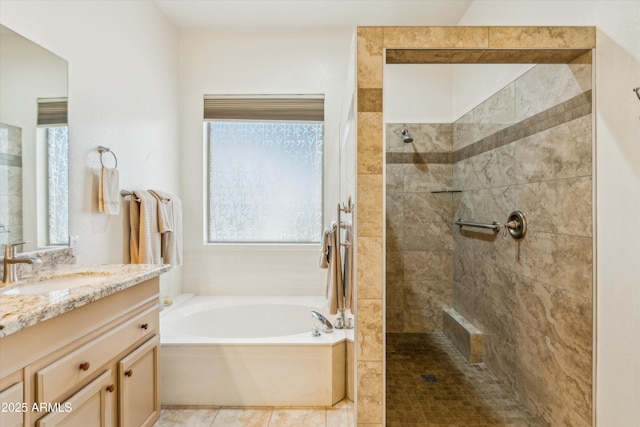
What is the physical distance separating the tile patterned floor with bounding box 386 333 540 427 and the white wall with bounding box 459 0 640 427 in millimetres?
397

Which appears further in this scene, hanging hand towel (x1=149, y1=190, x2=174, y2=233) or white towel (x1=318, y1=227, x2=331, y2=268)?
hanging hand towel (x1=149, y1=190, x2=174, y2=233)

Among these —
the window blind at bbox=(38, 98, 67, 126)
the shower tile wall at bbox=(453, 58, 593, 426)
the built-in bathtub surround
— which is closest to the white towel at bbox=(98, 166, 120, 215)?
the window blind at bbox=(38, 98, 67, 126)

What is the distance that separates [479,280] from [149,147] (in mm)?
2410

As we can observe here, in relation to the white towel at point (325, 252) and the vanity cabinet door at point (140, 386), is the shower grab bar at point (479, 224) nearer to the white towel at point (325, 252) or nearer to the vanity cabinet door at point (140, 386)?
the white towel at point (325, 252)

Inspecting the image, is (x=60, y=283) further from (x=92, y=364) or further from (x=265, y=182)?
(x=265, y=182)

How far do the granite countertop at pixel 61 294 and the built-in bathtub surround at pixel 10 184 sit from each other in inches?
8.5

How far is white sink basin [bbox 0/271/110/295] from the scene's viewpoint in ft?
4.09

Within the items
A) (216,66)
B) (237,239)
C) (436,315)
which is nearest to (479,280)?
(436,315)

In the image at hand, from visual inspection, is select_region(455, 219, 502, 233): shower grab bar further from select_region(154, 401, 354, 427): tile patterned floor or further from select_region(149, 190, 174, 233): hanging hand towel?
select_region(149, 190, 174, 233): hanging hand towel

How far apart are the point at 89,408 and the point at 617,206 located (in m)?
2.08

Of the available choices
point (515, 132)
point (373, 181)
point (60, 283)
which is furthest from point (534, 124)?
point (60, 283)

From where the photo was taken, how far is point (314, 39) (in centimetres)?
280

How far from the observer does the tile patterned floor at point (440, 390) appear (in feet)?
4.85

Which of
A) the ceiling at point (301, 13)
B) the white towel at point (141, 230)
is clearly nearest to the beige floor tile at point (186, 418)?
the white towel at point (141, 230)
